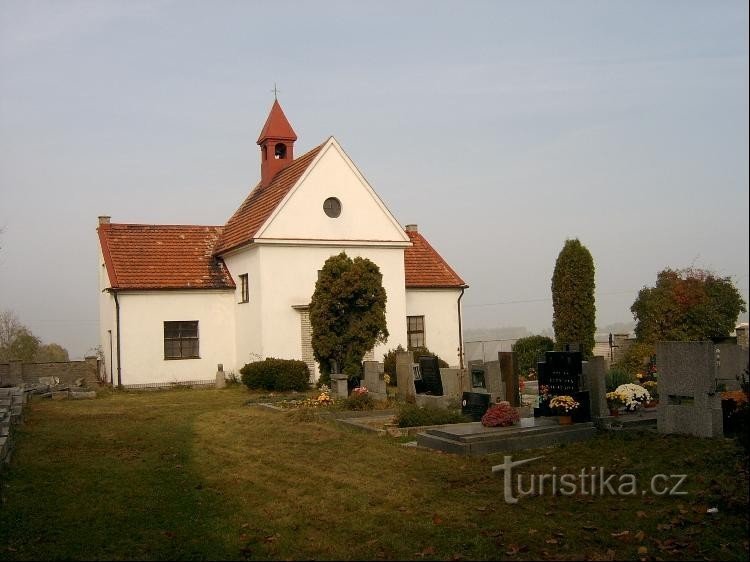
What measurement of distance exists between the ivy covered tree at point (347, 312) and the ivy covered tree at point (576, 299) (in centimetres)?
779

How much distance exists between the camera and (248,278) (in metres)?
29.7

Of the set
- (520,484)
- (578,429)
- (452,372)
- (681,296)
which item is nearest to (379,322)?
(452,372)

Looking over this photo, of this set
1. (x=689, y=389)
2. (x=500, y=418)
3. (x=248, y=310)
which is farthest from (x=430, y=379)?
(x=248, y=310)

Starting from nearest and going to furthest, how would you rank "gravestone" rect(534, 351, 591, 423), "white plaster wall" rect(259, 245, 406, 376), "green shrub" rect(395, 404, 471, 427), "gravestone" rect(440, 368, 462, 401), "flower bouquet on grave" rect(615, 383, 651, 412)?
1. "gravestone" rect(534, 351, 591, 423)
2. "flower bouquet on grave" rect(615, 383, 651, 412)
3. "green shrub" rect(395, 404, 471, 427)
4. "gravestone" rect(440, 368, 462, 401)
5. "white plaster wall" rect(259, 245, 406, 376)

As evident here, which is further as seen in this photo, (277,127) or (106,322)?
(277,127)

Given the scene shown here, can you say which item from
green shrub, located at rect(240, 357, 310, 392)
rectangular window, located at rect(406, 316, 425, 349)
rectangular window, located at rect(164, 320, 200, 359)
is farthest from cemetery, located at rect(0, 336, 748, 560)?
rectangular window, located at rect(406, 316, 425, 349)

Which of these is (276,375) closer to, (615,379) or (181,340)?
(181,340)

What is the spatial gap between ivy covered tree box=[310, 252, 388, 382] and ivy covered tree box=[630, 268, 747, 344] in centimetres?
928

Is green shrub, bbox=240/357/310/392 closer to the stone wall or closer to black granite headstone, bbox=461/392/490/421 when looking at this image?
the stone wall

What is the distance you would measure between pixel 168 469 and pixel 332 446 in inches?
114

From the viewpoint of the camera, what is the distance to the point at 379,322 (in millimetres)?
26391

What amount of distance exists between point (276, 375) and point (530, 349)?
35.8 feet

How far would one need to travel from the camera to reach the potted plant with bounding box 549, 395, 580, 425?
1373cm

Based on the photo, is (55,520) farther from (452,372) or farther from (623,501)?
(452,372)
